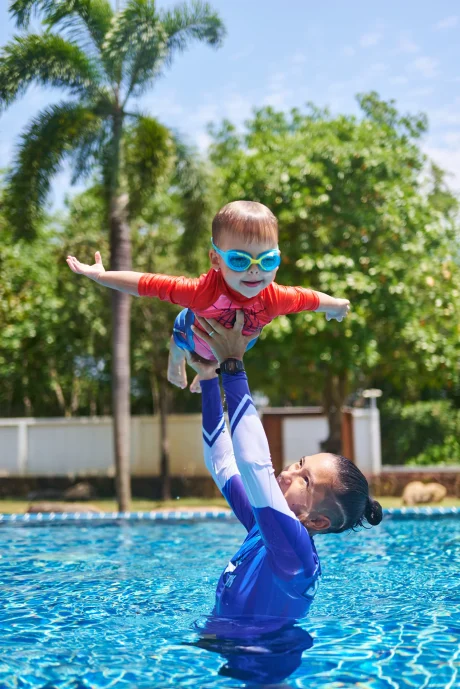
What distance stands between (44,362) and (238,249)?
2210cm

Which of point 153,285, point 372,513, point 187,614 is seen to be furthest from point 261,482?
point 187,614

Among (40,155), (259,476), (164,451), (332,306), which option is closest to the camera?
(259,476)

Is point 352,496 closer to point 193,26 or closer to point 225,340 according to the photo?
point 225,340

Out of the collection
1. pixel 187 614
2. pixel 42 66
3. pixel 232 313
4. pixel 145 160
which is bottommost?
pixel 187 614

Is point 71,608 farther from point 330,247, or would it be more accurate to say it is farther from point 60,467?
point 60,467

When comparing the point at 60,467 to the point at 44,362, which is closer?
the point at 60,467

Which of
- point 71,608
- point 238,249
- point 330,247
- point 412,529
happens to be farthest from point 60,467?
point 238,249

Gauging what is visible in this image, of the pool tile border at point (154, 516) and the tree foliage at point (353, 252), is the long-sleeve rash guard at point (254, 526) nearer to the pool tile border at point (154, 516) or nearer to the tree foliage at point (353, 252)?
the pool tile border at point (154, 516)

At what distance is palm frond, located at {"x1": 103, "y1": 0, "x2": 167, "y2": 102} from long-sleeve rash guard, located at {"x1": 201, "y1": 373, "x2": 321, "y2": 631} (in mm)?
9838

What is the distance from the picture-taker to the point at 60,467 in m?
19.5

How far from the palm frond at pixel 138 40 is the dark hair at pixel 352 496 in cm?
1042

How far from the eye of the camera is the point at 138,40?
12352 mm

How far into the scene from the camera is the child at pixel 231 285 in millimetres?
3180

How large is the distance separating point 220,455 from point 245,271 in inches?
41.7
